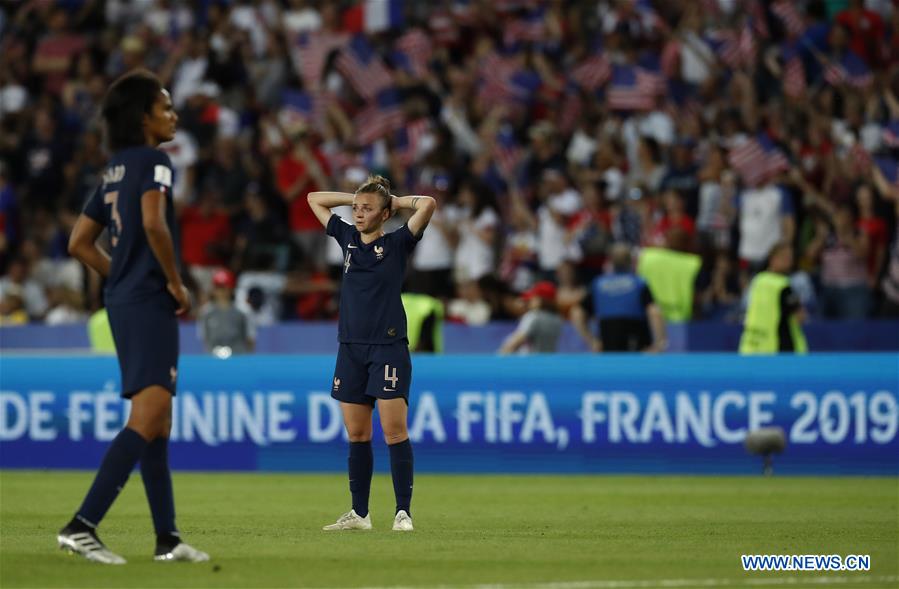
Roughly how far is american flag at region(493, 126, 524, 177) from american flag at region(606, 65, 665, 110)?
1.42m

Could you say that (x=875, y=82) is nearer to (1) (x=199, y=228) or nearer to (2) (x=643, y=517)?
(1) (x=199, y=228)

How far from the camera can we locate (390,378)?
1043 centimetres

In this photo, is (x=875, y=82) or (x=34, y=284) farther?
(x=34, y=284)

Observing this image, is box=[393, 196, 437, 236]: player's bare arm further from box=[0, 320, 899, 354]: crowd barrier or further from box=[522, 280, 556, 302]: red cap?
box=[0, 320, 899, 354]: crowd barrier

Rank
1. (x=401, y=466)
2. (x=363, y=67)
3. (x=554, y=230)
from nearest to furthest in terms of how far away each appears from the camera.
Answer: (x=401, y=466), (x=554, y=230), (x=363, y=67)

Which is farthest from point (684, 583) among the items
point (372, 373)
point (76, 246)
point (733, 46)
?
point (733, 46)

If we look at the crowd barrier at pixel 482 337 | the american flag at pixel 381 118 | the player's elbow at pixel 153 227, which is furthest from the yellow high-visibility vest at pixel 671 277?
the player's elbow at pixel 153 227

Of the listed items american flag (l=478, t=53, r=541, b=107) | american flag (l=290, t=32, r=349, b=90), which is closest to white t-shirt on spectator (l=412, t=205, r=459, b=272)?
american flag (l=478, t=53, r=541, b=107)

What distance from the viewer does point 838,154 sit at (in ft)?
66.6

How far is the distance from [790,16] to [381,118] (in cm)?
561

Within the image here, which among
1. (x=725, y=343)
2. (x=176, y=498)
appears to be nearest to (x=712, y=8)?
(x=725, y=343)

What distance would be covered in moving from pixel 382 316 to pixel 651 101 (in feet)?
40.0

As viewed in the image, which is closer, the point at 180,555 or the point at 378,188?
the point at 180,555

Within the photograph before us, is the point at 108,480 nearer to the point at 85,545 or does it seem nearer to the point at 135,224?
the point at 85,545
